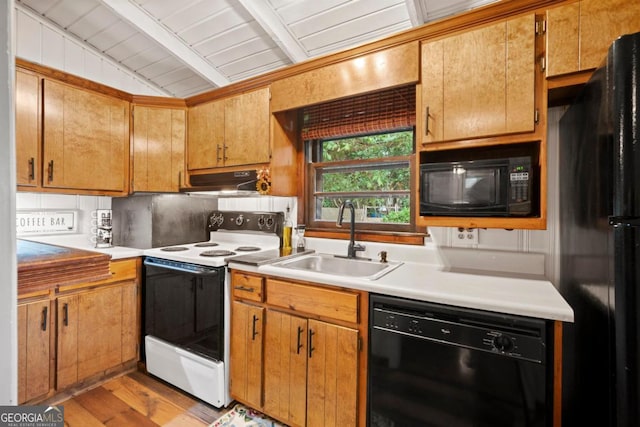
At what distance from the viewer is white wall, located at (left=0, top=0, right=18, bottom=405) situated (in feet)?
1.43

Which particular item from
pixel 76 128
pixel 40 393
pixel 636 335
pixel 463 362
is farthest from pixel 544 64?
pixel 40 393

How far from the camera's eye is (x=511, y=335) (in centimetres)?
114

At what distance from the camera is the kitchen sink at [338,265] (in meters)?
1.90

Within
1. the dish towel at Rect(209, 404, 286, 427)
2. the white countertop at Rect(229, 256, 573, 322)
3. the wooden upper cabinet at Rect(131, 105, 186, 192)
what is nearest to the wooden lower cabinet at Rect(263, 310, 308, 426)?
the dish towel at Rect(209, 404, 286, 427)

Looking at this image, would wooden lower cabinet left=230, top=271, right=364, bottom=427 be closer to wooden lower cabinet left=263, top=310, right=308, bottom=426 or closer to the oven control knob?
wooden lower cabinet left=263, top=310, right=308, bottom=426

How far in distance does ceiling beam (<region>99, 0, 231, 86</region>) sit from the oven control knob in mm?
2890

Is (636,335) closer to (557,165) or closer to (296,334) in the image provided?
(557,165)

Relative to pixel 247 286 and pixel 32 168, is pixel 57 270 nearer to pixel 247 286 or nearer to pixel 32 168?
pixel 247 286

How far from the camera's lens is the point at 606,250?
0.98 metres

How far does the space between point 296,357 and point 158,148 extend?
2.08 metres

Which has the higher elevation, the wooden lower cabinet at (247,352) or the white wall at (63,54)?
the white wall at (63,54)

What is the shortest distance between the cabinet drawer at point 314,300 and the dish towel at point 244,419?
72cm

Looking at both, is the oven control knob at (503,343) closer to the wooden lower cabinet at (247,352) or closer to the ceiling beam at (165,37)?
the wooden lower cabinet at (247,352)

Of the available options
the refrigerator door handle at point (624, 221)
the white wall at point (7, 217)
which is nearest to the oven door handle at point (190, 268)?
the white wall at point (7, 217)
